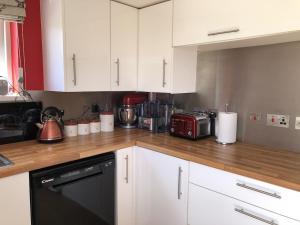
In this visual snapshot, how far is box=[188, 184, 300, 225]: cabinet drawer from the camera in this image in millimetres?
1205

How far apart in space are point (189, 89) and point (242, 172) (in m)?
0.99

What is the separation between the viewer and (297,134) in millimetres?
1625

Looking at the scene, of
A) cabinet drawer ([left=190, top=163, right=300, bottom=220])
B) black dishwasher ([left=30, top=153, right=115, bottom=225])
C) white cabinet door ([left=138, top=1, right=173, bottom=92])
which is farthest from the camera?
white cabinet door ([left=138, top=1, right=173, bottom=92])

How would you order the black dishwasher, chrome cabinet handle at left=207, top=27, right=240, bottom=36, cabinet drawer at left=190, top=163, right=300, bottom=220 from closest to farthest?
1. cabinet drawer at left=190, top=163, right=300, bottom=220
2. the black dishwasher
3. chrome cabinet handle at left=207, top=27, right=240, bottom=36

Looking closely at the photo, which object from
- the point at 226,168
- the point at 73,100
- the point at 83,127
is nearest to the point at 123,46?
the point at 73,100

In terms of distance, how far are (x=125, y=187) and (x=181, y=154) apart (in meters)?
0.57

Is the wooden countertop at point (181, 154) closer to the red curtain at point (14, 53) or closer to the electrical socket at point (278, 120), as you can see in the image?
the electrical socket at point (278, 120)

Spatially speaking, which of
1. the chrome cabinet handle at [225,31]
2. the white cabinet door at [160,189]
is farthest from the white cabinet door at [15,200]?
the chrome cabinet handle at [225,31]

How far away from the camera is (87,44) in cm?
182

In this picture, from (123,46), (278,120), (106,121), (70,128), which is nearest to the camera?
(278,120)

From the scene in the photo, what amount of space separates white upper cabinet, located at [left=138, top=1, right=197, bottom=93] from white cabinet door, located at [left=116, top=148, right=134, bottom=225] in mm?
620

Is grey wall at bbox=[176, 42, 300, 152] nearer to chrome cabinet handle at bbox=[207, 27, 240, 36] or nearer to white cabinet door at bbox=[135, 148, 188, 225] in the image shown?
chrome cabinet handle at bbox=[207, 27, 240, 36]

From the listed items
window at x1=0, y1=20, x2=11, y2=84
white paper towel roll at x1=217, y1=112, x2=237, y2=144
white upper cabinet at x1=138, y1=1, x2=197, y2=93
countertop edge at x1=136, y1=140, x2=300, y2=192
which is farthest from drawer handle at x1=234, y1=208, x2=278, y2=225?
window at x1=0, y1=20, x2=11, y2=84

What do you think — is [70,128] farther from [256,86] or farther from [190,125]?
[256,86]
